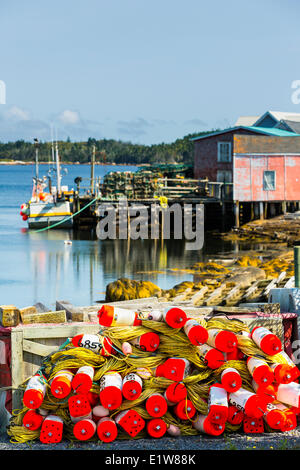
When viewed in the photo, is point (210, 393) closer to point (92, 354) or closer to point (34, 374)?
point (92, 354)

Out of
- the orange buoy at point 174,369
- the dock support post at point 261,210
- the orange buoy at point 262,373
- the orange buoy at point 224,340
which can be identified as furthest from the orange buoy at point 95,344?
the dock support post at point 261,210

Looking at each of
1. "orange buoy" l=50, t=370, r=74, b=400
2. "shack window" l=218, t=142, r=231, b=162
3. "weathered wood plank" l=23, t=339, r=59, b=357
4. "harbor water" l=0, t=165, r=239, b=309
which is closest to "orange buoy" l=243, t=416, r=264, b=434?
"orange buoy" l=50, t=370, r=74, b=400

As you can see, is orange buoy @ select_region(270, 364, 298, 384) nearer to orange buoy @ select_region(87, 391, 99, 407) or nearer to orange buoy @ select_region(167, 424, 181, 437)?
orange buoy @ select_region(167, 424, 181, 437)

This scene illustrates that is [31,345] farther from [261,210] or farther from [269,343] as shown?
[261,210]

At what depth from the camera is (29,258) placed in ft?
117

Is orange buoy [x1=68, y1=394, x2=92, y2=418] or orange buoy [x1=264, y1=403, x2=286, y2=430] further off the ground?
orange buoy [x1=68, y1=394, x2=92, y2=418]

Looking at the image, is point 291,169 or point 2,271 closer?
point 2,271

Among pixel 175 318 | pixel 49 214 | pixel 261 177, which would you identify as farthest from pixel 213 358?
pixel 49 214

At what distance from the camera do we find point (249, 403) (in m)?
6.35

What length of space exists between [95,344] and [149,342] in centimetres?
54

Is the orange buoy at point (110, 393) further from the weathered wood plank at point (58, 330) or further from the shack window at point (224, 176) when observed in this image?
the shack window at point (224, 176)

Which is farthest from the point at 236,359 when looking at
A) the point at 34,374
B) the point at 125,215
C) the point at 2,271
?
the point at 125,215

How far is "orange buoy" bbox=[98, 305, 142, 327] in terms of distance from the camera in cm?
683
